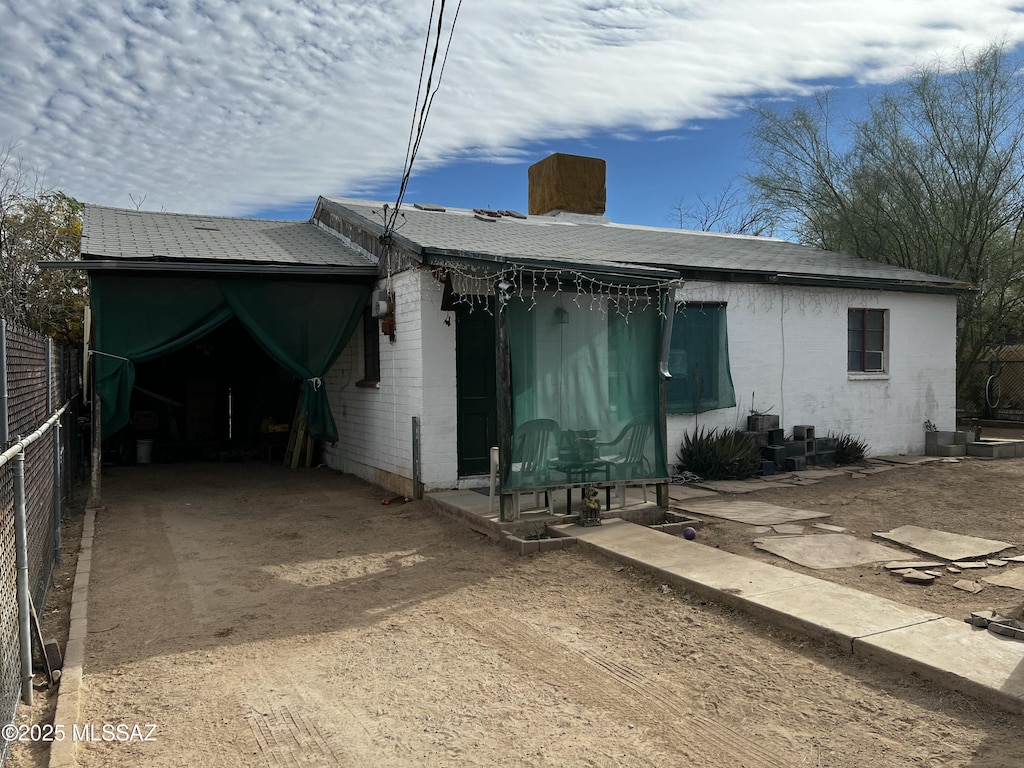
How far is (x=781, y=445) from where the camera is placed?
436 inches

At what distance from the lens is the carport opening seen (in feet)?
44.4

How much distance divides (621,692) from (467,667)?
0.90 metres

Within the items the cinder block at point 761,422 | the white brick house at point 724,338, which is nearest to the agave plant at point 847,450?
the white brick house at point 724,338

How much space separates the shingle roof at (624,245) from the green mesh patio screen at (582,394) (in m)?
1.35

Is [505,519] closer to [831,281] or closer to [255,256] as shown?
[255,256]

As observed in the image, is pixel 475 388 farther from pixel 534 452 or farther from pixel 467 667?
pixel 467 667

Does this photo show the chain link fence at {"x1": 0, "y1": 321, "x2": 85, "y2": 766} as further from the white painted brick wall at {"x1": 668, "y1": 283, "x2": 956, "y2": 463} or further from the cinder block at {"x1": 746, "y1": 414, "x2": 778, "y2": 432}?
the cinder block at {"x1": 746, "y1": 414, "x2": 778, "y2": 432}

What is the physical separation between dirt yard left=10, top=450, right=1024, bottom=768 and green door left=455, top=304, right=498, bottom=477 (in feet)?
5.44

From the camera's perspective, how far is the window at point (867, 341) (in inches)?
477

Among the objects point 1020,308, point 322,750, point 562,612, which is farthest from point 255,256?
point 1020,308

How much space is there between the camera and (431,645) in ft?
15.1

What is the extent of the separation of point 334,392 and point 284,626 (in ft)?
24.5

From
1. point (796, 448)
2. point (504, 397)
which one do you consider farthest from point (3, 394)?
point (796, 448)

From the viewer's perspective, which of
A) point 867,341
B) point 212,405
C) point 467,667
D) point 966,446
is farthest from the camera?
point 212,405
